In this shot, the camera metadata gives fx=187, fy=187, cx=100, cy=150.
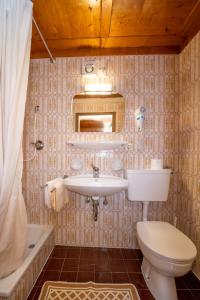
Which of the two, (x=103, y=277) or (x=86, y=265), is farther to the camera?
(x=86, y=265)

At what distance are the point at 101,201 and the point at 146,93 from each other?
127 centimetres

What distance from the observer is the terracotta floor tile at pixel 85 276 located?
157 cm

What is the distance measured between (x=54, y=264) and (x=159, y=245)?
105cm

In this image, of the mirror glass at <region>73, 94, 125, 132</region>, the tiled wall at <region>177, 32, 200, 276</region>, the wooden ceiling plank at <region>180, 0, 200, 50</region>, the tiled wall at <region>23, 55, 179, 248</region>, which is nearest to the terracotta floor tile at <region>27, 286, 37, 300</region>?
the tiled wall at <region>23, 55, 179, 248</region>

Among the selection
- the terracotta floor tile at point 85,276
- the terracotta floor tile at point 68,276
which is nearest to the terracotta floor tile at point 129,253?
the terracotta floor tile at point 85,276

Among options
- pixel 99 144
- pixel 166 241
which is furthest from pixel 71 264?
pixel 99 144

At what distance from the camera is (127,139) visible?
202cm

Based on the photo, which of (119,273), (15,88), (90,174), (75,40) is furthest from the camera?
(90,174)

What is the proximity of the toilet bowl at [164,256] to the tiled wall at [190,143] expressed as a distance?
312mm

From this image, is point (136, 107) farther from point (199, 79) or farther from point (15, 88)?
point (15, 88)

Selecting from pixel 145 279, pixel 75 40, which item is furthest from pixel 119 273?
pixel 75 40

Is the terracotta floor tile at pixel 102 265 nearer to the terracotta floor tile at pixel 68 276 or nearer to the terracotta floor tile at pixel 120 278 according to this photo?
the terracotta floor tile at pixel 120 278

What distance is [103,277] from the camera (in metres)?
1.60

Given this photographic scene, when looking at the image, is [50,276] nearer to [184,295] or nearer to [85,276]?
[85,276]
